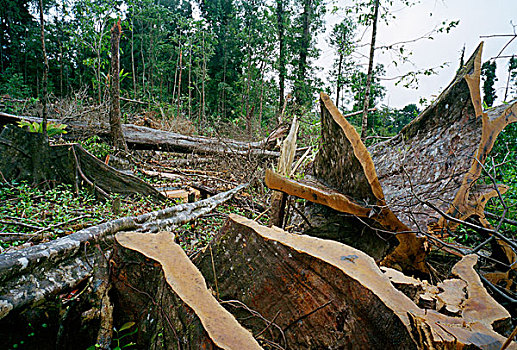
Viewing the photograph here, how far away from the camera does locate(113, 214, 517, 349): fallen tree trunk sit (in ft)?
3.38

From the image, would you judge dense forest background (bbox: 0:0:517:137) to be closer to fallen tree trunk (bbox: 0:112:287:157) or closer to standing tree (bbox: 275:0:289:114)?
standing tree (bbox: 275:0:289:114)

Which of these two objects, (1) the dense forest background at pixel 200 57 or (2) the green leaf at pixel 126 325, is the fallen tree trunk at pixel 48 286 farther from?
(1) the dense forest background at pixel 200 57

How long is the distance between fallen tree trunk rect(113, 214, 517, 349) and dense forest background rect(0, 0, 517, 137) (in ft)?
27.5

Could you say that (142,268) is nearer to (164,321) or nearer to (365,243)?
(164,321)

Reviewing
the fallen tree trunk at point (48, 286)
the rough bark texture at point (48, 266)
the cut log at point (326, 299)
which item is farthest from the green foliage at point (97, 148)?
the cut log at point (326, 299)

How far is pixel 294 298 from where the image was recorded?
4.23 ft

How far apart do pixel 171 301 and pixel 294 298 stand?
0.54m

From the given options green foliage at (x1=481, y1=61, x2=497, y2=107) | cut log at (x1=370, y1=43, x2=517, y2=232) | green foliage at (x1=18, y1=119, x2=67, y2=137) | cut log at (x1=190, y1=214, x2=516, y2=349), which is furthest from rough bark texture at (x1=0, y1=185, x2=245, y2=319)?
green foliage at (x1=18, y1=119, x2=67, y2=137)

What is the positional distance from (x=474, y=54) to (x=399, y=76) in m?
2.53

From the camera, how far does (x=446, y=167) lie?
2.44 metres

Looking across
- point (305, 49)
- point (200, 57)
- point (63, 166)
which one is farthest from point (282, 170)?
point (200, 57)

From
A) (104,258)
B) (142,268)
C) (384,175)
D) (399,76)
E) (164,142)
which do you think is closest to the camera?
(142,268)

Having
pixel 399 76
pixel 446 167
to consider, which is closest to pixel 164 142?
pixel 399 76

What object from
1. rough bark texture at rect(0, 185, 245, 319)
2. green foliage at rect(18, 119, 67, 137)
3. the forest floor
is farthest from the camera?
green foliage at rect(18, 119, 67, 137)
